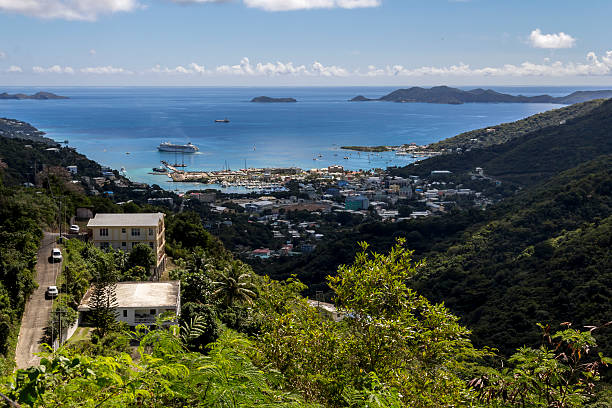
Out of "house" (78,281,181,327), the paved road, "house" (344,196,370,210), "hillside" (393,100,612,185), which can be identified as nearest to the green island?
the paved road

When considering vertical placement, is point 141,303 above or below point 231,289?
above

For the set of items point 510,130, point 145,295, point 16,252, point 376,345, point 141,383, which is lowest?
point 145,295

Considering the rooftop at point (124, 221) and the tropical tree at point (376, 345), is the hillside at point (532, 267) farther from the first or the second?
the tropical tree at point (376, 345)

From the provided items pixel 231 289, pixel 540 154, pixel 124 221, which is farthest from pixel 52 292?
pixel 540 154

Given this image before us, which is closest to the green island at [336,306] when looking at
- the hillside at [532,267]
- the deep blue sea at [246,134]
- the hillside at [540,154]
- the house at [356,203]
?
the hillside at [532,267]

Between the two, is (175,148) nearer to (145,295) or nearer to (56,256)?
(56,256)

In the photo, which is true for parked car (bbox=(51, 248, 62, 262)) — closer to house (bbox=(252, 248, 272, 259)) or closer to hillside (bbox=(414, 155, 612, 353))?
hillside (bbox=(414, 155, 612, 353))
